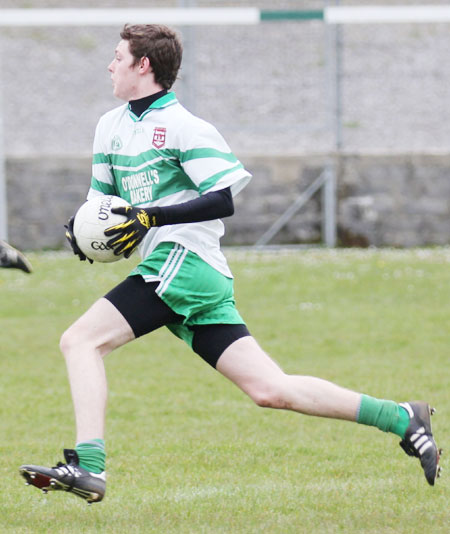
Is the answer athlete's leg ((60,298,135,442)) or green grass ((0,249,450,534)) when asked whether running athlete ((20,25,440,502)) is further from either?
green grass ((0,249,450,534))

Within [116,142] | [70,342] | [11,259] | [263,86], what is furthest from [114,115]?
[263,86]

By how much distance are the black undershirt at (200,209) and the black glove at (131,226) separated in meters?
0.04

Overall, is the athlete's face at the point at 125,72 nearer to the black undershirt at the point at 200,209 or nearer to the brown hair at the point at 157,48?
the brown hair at the point at 157,48

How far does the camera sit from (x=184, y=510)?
193 inches

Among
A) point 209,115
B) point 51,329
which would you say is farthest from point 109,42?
point 51,329

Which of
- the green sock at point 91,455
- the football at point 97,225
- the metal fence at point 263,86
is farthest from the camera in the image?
the metal fence at point 263,86

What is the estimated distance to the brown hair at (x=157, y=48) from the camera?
481 cm

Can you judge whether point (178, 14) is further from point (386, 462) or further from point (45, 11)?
point (386, 462)

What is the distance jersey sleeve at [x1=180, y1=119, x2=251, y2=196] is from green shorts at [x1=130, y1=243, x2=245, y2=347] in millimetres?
307

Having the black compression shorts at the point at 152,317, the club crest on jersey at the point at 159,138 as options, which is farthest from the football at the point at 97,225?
the club crest on jersey at the point at 159,138

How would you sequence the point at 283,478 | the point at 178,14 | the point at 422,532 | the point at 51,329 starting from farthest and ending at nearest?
the point at 178,14 → the point at 51,329 → the point at 283,478 → the point at 422,532

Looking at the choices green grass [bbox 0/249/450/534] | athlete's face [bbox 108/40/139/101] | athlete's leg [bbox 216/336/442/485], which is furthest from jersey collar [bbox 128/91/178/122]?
green grass [bbox 0/249/450/534]

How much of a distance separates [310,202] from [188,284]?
12.5 metres

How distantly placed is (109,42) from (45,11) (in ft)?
3.76
